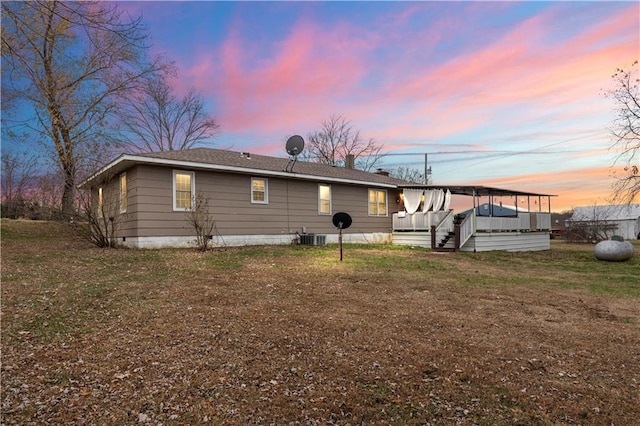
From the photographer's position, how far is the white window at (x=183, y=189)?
41.9 feet

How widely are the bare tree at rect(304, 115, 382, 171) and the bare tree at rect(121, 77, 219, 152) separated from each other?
1105 centimetres

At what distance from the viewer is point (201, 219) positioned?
12883 millimetres

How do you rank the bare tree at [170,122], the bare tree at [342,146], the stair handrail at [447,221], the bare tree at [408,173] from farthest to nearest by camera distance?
the bare tree at [408,173] → the bare tree at [342,146] → the bare tree at [170,122] → the stair handrail at [447,221]

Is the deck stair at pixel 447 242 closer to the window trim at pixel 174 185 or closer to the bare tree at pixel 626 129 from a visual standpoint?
the bare tree at pixel 626 129

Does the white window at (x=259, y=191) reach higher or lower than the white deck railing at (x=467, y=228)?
higher

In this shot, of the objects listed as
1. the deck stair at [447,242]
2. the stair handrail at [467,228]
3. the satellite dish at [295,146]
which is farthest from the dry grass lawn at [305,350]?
the satellite dish at [295,146]

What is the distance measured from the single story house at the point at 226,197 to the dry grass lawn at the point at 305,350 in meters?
4.33

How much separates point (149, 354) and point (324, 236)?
12.0 metres

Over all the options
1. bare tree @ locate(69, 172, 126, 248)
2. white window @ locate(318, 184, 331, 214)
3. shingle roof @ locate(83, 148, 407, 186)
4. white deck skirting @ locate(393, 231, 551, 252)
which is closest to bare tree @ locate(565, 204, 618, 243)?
white deck skirting @ locate(393, 231, 551, 252)

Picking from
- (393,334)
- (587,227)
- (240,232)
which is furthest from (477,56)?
(587,227)

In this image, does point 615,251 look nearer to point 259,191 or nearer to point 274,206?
point 274,206

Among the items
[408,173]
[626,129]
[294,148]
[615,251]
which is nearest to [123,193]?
[294,148]

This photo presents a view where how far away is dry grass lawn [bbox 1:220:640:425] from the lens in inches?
120

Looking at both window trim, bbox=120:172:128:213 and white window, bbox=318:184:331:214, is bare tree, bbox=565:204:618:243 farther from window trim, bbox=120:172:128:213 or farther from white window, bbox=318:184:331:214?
window trim, bbox=120:172:128:213
